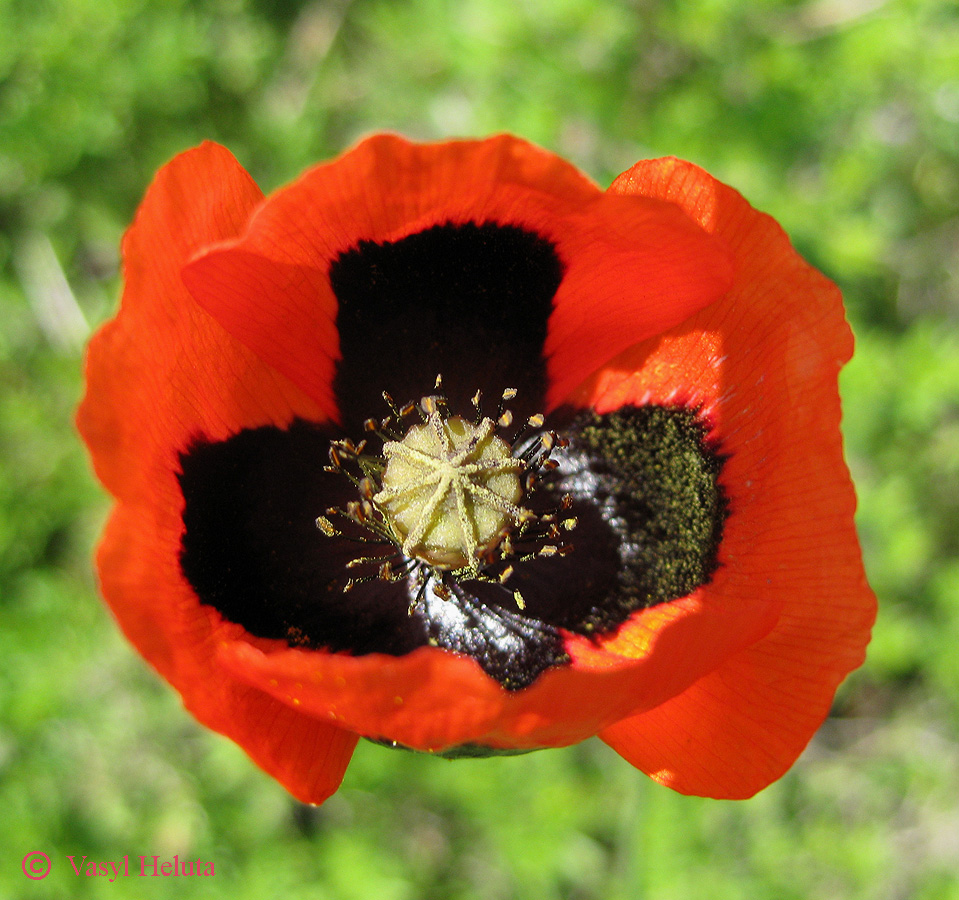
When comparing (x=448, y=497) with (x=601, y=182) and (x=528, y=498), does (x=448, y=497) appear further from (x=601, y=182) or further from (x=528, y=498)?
(x=601, y=182)

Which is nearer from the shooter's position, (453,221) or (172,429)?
(172,429)

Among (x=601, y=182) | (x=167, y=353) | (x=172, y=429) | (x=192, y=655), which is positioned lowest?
(x=192, y=655)

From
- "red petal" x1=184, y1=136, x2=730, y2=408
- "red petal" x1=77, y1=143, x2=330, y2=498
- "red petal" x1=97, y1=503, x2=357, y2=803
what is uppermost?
"red petal" x1=184, y1=136, x2=730, y2=408

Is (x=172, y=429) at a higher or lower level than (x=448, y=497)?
lower

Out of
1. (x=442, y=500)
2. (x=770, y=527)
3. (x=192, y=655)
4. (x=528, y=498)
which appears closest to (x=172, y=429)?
(x=192, y=655)

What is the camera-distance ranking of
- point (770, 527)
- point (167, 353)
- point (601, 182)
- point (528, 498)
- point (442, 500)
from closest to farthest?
point (167, 353)
point (770, 527)
point (442, 500)
point (528, 498)
point (601, 182)

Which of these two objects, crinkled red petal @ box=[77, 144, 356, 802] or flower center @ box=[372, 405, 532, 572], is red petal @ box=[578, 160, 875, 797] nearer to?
flower center @ box=[372, 405, 532, 572]

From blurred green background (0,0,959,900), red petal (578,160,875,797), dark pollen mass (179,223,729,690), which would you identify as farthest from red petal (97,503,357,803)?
blurred green background (0,0,959,900)
